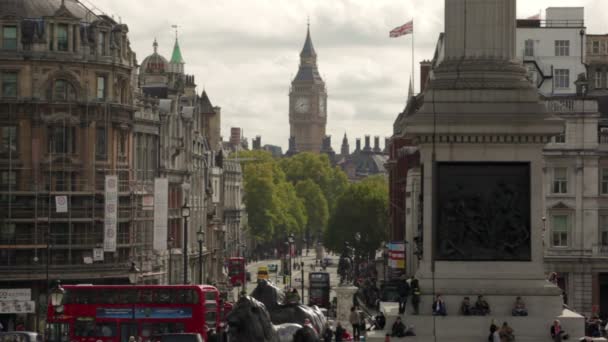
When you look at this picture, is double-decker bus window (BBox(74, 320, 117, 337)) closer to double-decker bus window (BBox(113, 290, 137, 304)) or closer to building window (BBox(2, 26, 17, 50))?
double-decker bus window (BBox(113, 290, 137, 304))

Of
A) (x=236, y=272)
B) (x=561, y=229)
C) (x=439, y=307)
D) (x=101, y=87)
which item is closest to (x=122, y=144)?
(x=101, y=87)

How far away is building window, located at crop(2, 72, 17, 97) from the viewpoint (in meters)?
110

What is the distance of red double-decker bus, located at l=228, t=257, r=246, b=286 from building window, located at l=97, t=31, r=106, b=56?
132 feet

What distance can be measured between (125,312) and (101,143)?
3522 centimetres

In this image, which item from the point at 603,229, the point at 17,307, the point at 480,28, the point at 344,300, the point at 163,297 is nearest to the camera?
the point at 480,28

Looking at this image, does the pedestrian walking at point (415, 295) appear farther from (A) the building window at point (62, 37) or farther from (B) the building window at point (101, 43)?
(B) the building window at point (101, 43)

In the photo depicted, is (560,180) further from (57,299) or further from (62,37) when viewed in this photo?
(57,299)

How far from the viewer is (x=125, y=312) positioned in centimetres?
7925

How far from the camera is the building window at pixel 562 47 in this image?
123625 millimetres

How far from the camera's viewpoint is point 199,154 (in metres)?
152

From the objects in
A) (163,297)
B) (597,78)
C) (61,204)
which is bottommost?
(163,297)

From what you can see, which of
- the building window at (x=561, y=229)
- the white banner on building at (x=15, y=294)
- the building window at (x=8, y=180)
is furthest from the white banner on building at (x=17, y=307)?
the building window at (x=561, y=229)

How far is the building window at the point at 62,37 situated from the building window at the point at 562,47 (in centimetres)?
2823

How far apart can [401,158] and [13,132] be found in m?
43.3
